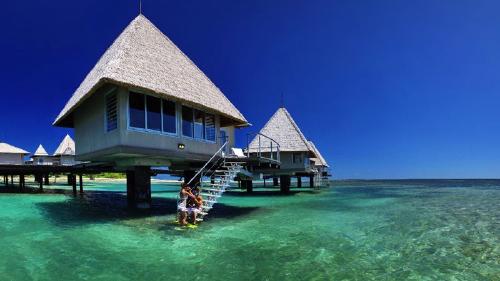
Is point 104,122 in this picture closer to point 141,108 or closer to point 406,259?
point 141,108

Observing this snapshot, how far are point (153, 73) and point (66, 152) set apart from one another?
3693cm

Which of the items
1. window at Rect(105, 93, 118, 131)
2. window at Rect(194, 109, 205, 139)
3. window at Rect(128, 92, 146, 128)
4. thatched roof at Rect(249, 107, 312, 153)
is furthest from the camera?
thatched roof at Rect(249, 107, 312, 153)

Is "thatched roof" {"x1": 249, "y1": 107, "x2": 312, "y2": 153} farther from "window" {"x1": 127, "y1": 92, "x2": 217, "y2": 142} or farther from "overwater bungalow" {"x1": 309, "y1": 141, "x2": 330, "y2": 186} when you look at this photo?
"window" {"x1": 127, "y1": 92, "x2": 217, "y2": 142}

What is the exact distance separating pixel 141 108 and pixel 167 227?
4.91 metres

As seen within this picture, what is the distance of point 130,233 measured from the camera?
40.7 ft

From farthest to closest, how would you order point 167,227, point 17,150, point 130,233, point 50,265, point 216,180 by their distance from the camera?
point 17,150, point 216,180, point 167,227, point 130,233, point 50,265

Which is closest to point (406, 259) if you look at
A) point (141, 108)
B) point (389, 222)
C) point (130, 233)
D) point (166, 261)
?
point (166, 261)

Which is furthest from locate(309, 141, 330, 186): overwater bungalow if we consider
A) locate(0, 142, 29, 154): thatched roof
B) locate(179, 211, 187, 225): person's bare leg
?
locate(0, 142, 29, 154): thatched roof

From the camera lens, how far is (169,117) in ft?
51.0

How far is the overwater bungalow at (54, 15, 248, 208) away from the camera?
1385 centimetres

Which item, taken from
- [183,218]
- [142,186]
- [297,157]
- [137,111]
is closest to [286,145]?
[297,157]

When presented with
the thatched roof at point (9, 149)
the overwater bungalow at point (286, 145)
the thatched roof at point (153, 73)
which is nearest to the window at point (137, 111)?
the thatched roof at point (153, 73)

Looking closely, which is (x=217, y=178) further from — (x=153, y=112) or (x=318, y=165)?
(x=318, y=165)

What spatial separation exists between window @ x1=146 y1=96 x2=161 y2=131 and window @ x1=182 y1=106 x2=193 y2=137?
1518mm
